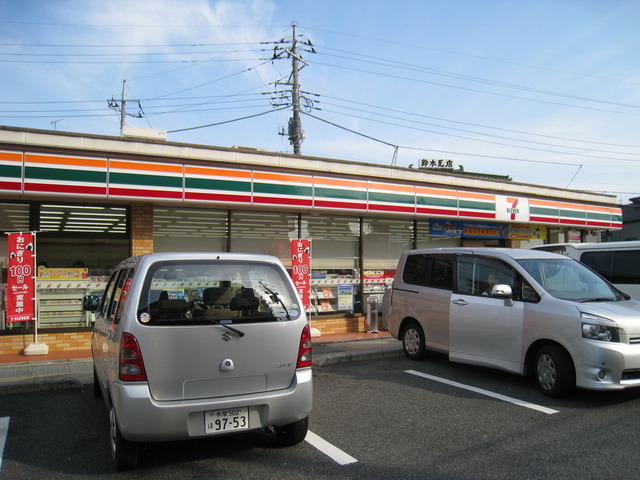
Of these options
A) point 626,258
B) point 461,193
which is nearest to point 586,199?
point 461,193

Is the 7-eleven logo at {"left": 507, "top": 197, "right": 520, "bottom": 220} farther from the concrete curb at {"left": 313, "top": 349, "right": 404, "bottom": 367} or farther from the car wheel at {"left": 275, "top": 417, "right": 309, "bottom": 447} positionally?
the car wheel at {"left": 275, "top": 417, "right": 309, "bottom": 447}

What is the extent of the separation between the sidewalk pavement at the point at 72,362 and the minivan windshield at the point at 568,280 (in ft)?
10.3

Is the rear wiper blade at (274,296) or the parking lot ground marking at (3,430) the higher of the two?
the rear wiper blade at (274,296)

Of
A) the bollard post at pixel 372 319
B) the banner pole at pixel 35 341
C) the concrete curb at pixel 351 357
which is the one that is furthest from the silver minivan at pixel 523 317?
the banner pole at pixel 35 341

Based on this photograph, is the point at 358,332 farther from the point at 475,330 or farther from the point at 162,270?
the point at 162,270

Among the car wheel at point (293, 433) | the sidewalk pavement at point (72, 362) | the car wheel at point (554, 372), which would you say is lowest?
the sidewalk pavement at point (72, 362)

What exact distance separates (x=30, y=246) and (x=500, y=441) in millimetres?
7915

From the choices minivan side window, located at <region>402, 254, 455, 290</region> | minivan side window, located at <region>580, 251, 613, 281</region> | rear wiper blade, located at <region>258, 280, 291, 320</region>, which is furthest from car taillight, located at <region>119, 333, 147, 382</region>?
minivan side window, located at <region>580, 251, 613, 281</region>

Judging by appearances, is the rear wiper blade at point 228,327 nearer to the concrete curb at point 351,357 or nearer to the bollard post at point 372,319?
the concrete curb at point 351,357

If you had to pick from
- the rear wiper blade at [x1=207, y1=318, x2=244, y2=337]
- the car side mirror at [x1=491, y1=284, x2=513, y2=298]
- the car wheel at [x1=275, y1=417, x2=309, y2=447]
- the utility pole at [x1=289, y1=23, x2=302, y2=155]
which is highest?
the utility pole at [x1=289, y1=23, x2=302, y2=155]

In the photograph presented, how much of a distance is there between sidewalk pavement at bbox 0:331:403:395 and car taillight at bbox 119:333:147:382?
3.61 m

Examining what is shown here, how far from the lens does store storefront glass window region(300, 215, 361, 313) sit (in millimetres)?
11703

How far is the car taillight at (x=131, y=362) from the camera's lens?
3.72 metres

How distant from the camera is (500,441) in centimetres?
452
